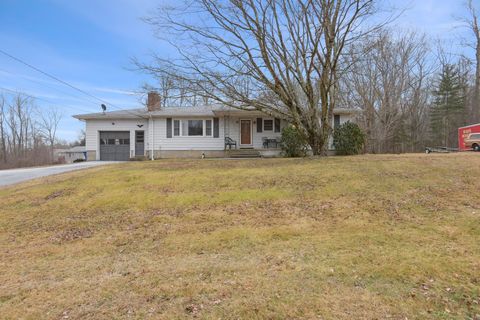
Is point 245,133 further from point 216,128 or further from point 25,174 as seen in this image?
point 25,174

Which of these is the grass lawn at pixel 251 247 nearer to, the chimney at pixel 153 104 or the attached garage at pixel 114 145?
the chimney at pixel 153 104

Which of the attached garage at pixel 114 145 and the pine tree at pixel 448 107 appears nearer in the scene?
the attached garage at pixel 114 145

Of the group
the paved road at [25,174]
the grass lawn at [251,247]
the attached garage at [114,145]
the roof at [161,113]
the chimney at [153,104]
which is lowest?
the grass lawn at [251,247]

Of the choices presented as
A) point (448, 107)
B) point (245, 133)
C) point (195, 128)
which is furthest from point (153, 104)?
point (448, 107)

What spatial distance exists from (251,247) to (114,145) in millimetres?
18398

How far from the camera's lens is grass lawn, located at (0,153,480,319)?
2764mm

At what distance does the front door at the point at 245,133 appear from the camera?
65.2 ft

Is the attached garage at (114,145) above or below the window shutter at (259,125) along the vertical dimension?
below

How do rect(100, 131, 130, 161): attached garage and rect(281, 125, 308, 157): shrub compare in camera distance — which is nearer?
rect(281, 125, 308, 157): shrub

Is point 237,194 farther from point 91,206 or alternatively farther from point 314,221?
point 91,206

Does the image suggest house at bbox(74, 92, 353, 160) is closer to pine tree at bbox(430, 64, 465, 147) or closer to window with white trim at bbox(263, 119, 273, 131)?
window with white trim at bbox(263, 119, 273, 131)

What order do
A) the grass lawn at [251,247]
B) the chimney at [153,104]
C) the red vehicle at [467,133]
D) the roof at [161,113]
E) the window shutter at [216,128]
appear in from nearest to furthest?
the grass lawn at [251,247] < the chimney at [153,104] < the roof at [161,113] < the window shutter at [216,128] < the red vehicle at [467,133]

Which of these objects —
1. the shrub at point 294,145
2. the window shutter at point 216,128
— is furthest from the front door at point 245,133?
the shrub at point 294,145

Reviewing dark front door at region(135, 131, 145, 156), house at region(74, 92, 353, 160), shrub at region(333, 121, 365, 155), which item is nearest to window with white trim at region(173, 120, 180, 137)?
house at region(74, 92, 353, 160)
